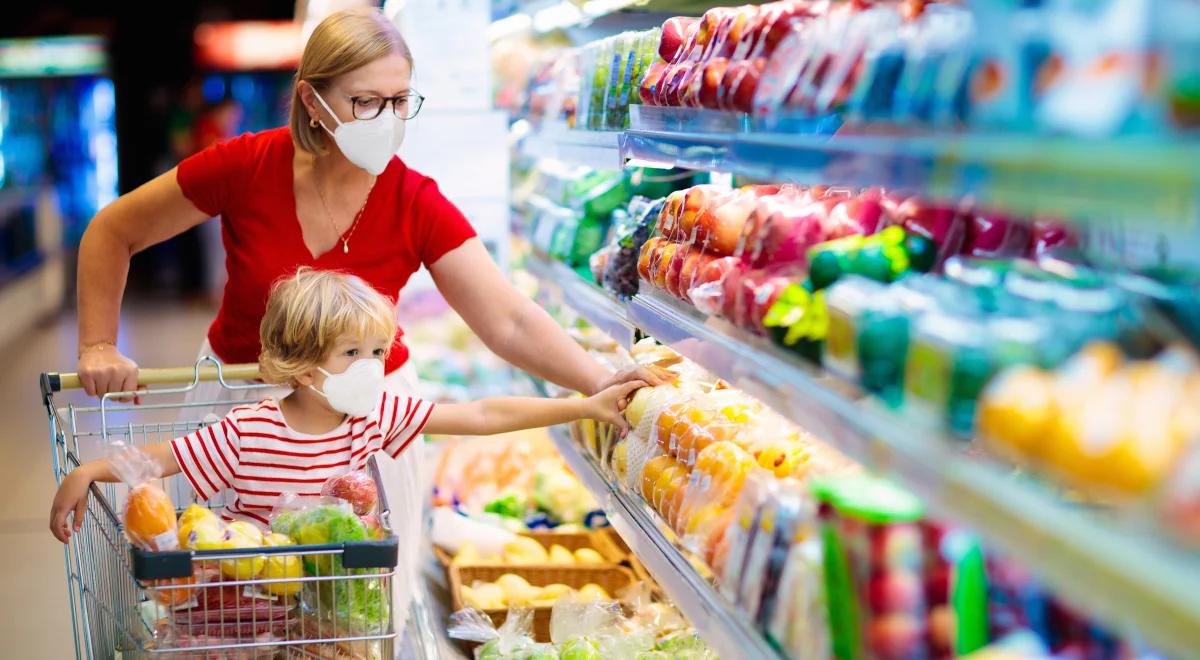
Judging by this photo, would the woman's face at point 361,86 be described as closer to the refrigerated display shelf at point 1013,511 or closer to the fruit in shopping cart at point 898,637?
the refrigerated display shelf at point 1013,511

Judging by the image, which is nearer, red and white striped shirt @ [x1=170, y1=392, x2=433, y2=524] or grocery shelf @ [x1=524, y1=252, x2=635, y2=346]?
red and white striped shirt @ [x1=170, y1=392, x2=433, y2=524]

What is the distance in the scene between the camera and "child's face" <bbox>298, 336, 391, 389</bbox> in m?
2.49

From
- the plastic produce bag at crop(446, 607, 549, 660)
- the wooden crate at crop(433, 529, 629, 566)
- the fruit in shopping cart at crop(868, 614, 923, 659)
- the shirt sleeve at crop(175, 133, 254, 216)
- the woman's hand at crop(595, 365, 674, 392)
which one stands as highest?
the shirt sleeve at crop(175, 133, 254, 216)

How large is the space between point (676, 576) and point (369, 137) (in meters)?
1.17

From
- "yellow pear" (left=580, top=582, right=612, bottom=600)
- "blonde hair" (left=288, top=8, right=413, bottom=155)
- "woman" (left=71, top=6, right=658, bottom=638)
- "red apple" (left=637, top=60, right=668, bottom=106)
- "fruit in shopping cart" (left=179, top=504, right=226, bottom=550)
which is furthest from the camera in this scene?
"yellow pear" (left=580, top=582, right=612, bottom=600)

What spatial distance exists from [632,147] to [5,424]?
5.80m

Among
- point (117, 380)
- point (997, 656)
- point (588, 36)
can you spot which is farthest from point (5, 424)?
point (997, 656)

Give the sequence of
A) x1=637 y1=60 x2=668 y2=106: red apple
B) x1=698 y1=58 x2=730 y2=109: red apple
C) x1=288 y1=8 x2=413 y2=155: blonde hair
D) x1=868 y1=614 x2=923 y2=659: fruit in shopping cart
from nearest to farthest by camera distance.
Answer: x1=868 y1=614 x2=923 y2=659: fruit in shopping cart < x1=698 y1=58 x2=730 y2=109: red apple < x1=637 y1=60 x2=668 y2=106: red apple < x1=288 y1=8 x2=413 y2=155: blonde hair

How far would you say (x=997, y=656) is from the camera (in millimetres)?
1379

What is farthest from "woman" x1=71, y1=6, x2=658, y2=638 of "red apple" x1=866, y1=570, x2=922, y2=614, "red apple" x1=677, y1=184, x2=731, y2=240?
"red apple" x1=866, y1=570, x2=922, y2=614

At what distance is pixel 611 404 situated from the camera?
2.73m

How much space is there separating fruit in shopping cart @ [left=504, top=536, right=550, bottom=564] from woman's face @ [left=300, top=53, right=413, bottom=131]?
1.52 m

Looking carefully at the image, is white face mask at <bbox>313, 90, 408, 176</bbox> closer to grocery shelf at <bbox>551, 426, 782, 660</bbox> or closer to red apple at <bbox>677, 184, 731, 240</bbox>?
red apple at <bbox>677, 184, 731, 240</bbox>

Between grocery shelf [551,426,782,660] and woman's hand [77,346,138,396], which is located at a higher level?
woman's hand [77,346,138,396]
